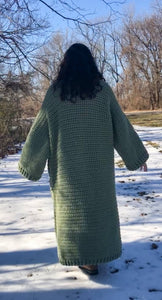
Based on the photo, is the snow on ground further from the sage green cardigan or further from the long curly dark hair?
the long curly dark hair

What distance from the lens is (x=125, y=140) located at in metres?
2.49

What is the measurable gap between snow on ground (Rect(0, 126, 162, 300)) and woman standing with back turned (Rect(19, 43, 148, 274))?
0.58 ft

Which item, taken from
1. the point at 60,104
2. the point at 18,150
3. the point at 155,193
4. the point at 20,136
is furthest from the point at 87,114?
the point at 18,150

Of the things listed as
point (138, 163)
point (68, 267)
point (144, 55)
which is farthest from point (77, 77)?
point (144, 55)

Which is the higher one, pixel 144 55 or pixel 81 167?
pixel 144 55

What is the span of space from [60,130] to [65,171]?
27 cm

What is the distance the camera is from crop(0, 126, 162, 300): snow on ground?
7.60ft

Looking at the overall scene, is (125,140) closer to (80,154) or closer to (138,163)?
(138,163)

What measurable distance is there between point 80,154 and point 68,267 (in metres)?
0.88

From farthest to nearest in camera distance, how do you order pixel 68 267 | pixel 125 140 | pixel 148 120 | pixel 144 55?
pixel 144 55 < pixel 148 120 < pixel 68 267 < pixel 125 140

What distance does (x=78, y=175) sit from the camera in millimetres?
2352

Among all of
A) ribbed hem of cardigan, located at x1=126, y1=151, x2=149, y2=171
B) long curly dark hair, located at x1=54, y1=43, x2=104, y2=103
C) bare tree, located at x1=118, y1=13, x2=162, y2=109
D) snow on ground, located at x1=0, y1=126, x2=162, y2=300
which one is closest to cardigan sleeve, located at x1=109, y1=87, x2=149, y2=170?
ribbed hem of cardigan, located at x1=126, y1=151, x2=149, y2=171

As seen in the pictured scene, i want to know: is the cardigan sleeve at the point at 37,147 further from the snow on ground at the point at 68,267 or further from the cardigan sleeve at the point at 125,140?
the snow on ground at the point at 68,267

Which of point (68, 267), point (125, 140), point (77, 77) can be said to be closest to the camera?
point (77, 77)
